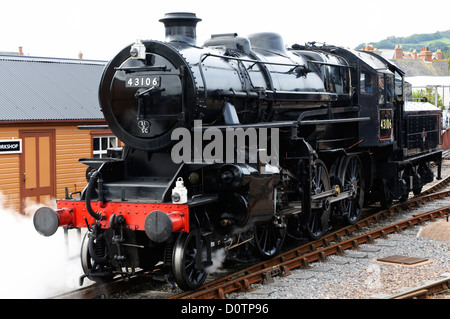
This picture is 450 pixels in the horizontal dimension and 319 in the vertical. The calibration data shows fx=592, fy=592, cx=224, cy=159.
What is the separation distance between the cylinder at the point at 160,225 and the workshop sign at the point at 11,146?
21.6ft

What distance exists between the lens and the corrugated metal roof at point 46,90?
12922mm

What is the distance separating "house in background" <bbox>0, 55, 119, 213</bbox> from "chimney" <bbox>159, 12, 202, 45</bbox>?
4.14 m

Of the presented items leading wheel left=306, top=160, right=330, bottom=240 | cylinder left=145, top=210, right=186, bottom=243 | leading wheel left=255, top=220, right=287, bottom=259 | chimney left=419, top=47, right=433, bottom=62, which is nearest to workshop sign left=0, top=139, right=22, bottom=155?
leading wheel left=255, top=220, right=287, bottom=259

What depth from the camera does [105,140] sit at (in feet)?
48.6

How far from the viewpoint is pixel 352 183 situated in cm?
1168

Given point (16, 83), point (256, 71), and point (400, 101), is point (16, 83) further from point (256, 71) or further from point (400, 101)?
point (400, 101)

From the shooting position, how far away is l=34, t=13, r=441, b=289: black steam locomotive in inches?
291

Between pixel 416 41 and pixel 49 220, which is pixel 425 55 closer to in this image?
pixel 49 220

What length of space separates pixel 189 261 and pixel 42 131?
6953 millimetres

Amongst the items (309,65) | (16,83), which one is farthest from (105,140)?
(309,65)

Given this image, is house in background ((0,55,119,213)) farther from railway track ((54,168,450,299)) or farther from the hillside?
the hillside

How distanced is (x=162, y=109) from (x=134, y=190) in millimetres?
1112

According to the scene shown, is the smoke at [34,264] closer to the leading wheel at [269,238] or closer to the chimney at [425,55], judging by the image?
the leading wheel at [269,238]

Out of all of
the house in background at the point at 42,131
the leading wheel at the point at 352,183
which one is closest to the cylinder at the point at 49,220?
the house in background at the point at 42,131
